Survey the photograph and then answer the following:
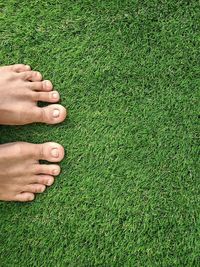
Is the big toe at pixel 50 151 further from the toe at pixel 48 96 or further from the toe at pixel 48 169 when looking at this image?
the toe at pixel 48 96

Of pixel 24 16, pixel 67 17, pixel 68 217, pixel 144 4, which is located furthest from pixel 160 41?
pixel 68 217

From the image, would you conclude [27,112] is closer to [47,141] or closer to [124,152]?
[47,141]

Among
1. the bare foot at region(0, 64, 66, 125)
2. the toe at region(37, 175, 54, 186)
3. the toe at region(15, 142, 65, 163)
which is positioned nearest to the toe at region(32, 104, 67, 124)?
the bare foot at region(0, 64, 66, 125)

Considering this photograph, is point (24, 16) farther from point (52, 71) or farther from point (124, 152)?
point (124, 152)

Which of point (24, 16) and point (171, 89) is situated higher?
point (24, 16)

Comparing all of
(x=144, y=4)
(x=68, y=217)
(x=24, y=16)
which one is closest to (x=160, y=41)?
(x=144, y=4)

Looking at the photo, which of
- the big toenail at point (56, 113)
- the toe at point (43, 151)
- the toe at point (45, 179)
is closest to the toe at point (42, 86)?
the big toenail at point (56, 113)

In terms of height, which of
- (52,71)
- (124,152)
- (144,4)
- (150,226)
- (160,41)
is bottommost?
(150,226)

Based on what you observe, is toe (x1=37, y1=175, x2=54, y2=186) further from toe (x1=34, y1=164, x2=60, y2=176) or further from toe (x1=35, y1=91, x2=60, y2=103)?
toe (x1=35, y1=91, x2=60, y2=103)
